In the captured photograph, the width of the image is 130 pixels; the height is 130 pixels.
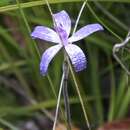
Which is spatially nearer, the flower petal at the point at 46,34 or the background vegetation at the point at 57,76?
the flower petal at the point at 46,34

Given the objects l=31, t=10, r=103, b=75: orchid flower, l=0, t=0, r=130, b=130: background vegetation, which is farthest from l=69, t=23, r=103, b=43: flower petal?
l=0, t=0, r=130, b=130: background vegetation

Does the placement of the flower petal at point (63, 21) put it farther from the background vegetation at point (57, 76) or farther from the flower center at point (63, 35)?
the background vegetation at point (57, 76)

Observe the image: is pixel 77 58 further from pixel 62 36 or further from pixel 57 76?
pixel 57 76

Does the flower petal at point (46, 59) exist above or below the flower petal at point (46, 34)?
below

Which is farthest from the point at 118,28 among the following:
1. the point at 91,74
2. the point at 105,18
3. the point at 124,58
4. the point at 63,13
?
the point at 63,13

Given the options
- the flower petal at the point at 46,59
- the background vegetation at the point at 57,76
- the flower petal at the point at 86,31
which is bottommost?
the background vegetation at the point at 57,76

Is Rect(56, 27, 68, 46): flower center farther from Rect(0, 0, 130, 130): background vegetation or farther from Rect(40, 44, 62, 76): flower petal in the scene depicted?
Rect(0, 0, 130, 130): background vegetation

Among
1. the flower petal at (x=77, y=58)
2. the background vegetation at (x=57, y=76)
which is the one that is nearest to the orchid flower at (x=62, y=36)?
the flower petal at (x=77, y=58)

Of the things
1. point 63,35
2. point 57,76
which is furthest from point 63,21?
point 57,76
